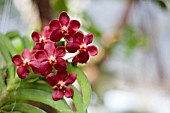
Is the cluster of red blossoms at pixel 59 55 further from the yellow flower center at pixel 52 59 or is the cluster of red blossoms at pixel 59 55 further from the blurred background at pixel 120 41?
the blurred background at pixel 120 41

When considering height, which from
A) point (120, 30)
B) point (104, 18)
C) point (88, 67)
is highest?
point (104, 18)

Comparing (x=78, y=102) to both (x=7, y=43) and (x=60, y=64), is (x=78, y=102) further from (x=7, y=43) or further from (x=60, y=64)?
(x=7, y=43)

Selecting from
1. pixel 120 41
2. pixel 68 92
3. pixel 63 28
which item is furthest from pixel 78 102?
pixel 120 41

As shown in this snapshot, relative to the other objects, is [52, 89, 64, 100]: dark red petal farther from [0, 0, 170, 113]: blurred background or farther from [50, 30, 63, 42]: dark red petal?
[0, 0, 170, 113]: blurred background

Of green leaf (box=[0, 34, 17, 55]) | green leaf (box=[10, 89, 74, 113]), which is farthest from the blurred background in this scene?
green leaf (box=[10, 89, 74, 113])

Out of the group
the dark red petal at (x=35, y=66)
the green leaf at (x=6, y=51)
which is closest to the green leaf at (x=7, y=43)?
the green leaf at (x=6, y=51)

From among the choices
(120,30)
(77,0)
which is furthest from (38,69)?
(77,0)

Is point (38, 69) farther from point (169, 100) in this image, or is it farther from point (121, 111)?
point (169, 100)
